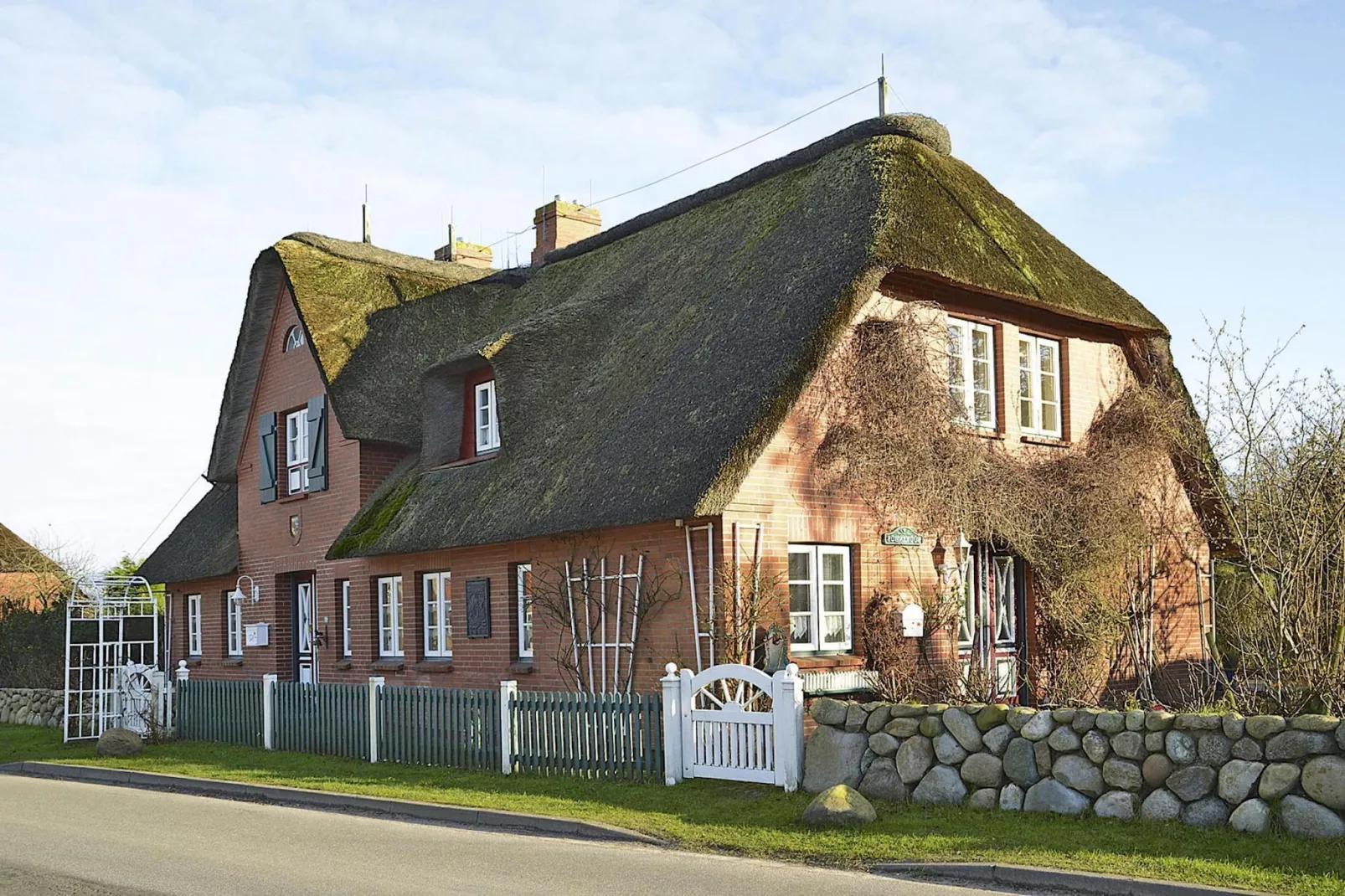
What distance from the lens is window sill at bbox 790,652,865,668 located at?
584 inches

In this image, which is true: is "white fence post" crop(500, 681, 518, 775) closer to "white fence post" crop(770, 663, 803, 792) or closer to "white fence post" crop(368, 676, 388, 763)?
"white fence post" crop(368, 676, 388, 763)

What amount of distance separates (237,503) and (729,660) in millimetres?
15473

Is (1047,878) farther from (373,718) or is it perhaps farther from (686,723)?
(373,718)

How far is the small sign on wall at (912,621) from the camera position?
49.8ft

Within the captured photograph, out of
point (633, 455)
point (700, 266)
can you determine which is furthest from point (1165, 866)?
point (700, 266)

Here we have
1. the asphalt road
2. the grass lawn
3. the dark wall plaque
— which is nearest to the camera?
the grass lawn

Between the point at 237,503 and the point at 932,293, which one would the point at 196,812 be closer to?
the point at 932,293

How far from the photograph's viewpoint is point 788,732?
39.8ft

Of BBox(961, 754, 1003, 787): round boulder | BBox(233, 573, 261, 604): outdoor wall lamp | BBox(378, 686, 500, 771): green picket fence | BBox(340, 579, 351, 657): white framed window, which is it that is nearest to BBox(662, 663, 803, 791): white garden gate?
BBox(961, 754, 1003, 787): round boulder

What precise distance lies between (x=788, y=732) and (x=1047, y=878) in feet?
12.0

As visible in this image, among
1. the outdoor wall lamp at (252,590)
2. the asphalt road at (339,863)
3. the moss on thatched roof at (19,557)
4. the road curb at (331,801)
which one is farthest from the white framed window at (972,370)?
the moss on thatched roof at (19,557)

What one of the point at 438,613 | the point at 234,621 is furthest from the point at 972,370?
the point at 234,621

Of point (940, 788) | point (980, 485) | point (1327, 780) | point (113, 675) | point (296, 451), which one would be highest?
point (296, 451)

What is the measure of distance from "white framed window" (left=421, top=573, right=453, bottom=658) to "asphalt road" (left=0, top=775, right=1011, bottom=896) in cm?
667
